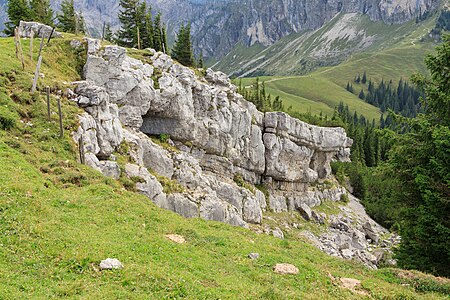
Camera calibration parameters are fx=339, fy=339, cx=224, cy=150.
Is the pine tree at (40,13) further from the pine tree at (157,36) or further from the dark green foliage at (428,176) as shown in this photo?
the dark green foliage at (428,176)

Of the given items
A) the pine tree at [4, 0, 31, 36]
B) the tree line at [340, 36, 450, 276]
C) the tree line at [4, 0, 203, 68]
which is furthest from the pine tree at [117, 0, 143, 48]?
the tree line at [340, 36, 450, 276]

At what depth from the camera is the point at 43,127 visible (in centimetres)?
2794

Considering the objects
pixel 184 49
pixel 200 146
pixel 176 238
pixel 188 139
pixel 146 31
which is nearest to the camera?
pixel 176 238

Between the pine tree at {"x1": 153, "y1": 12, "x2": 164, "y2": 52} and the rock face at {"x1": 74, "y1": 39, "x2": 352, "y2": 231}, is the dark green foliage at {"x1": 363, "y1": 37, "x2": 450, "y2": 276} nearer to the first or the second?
the rock face at {"x1": 74, "y1": 39, "x2": 352, "y2": 231}

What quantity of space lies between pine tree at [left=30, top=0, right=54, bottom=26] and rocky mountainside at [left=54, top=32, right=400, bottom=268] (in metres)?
25.8

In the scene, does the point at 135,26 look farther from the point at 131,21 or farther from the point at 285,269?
the point at 285,269

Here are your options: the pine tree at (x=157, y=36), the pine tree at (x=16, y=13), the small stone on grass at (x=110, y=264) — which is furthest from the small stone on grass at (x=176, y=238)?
the pine tree at (x=157, y=36)

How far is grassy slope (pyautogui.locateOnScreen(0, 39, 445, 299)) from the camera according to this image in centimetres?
1314

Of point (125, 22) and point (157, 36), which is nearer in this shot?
point (125, 22)

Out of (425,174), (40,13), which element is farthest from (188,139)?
(40,13)

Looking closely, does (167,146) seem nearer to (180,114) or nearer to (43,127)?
(180,114)

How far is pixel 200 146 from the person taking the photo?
53312 mm

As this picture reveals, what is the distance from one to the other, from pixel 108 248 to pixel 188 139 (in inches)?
1396

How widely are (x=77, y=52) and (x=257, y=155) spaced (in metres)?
34.8
